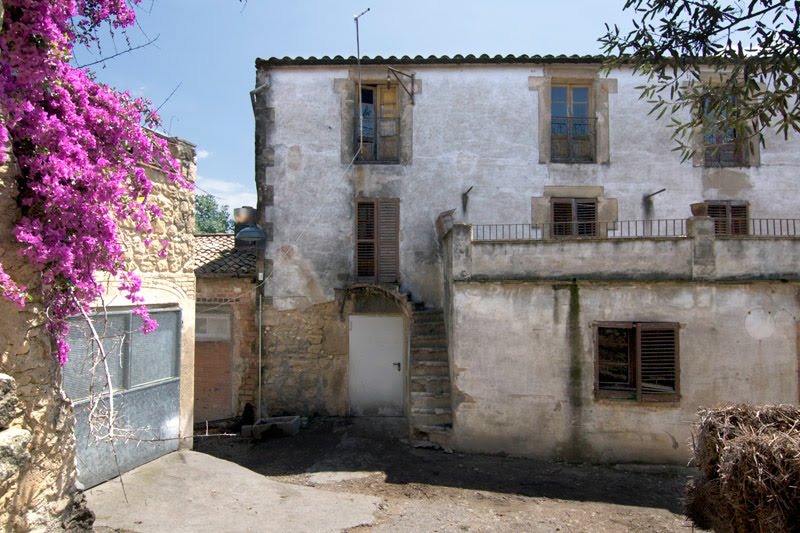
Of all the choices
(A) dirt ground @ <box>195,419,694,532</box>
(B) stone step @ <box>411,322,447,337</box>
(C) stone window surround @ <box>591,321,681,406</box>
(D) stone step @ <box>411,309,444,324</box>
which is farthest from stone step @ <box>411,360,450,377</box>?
(C) stone window surround @ <box>591,321,681,406</box>

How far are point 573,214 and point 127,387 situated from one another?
1015 cm

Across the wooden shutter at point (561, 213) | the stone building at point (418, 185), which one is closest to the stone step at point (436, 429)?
the stone building at point (418, 185)

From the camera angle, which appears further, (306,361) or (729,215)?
(729,215)

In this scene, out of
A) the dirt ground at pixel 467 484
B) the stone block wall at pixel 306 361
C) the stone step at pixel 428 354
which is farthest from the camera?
the stone block wall at pixel 306 361

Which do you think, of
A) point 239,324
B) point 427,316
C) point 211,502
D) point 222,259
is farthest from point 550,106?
point 211,502

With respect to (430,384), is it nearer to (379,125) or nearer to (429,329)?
(429,329)

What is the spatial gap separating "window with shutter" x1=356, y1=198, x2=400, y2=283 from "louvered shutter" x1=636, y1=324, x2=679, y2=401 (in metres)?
5.52

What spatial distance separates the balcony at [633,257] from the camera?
8.84 metres

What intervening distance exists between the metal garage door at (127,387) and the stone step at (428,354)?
4623 millimetres

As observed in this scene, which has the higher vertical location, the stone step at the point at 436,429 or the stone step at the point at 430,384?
the stone step at the point at 430,384

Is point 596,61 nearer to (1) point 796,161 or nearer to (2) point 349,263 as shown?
(1) point 796,161

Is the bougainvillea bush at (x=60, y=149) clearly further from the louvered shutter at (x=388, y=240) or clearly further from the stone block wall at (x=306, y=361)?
the louvered shutter at (x=388, y=240)

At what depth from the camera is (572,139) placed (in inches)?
494

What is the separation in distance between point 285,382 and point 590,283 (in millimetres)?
7107
